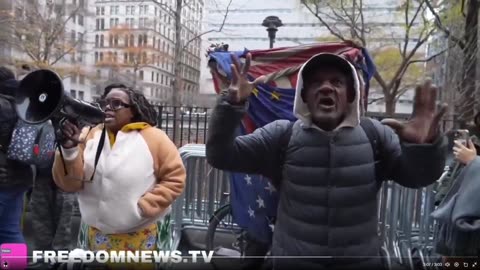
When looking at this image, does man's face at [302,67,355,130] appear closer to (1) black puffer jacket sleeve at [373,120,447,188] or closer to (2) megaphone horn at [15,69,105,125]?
(1) black puffer jacket sleeve at [373,120,447,188]

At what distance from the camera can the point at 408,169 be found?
4.29 ft

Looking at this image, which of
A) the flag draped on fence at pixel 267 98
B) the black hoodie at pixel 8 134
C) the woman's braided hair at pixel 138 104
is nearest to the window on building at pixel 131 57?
the woman's braided hair at pixel 138 104

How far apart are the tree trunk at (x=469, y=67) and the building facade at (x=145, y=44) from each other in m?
0.96

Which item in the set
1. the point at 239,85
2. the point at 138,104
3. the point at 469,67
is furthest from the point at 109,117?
the point at 469,67

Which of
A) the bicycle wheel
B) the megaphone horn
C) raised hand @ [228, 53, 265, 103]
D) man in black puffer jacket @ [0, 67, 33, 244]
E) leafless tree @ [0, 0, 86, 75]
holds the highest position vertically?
leafless tree @ [0, 0, 86, 75]

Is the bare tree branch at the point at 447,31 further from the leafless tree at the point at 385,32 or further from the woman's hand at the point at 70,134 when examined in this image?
the woman's hand at the point at 70,134

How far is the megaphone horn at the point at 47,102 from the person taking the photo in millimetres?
1303

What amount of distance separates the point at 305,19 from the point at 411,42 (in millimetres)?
574

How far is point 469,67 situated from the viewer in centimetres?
137

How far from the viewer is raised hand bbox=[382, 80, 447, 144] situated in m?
1.20

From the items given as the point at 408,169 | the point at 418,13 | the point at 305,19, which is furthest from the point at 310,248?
the point at 418,13

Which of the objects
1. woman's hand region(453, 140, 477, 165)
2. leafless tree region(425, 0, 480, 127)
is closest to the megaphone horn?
leafless tree region(425, 0, 480, 127)

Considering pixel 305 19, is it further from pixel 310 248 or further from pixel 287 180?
pixel 310 248

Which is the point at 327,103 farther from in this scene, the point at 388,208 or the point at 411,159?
the point at 388,208
